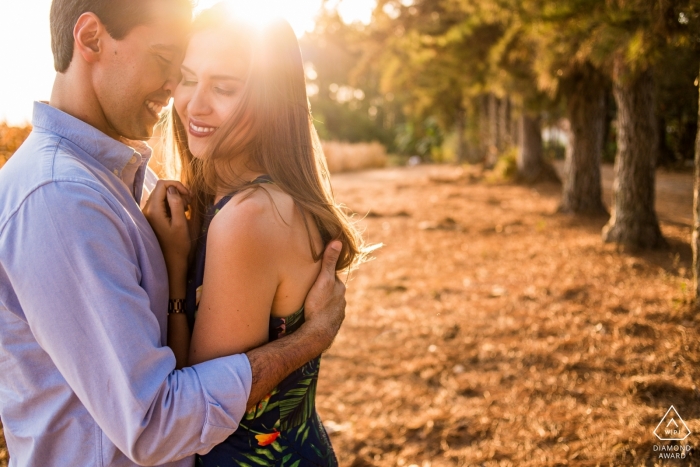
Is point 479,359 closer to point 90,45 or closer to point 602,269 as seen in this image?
point 602,269

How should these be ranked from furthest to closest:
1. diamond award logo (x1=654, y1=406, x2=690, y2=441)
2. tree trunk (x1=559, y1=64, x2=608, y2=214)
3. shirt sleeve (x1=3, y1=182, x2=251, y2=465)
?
tree trunk (x1=559, y1=64, x2=608, y2=214), diamond award logo (x1=654, y1=406, x2=690, y2=441), shirt sleeve (x1=3, y1=182, x2=251, y2=465)

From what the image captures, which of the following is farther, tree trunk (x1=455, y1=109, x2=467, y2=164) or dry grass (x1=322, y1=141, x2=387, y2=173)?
tree trunk (x1=455, y1=109, x2=467, y2=164)

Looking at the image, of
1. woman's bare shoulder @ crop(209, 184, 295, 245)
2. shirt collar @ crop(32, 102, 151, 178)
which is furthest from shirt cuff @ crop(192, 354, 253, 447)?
shirt collar @ crop(32, 102, 151, 178)

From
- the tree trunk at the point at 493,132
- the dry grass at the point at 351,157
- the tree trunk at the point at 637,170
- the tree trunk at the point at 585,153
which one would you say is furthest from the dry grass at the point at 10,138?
the dry grass at the point at 351,157

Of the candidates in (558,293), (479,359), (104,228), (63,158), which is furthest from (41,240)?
(558,293)

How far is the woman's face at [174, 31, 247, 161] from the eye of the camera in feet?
5.41

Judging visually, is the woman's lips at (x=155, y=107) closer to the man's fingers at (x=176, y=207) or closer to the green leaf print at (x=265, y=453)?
the man's fingers at (x=176, y=207)

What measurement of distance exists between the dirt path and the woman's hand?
2109 mm

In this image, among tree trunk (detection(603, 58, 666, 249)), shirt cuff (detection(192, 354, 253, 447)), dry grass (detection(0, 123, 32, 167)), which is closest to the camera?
shirt cuff (detection(192, 354, 253, 447))

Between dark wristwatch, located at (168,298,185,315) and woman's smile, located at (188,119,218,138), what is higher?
woman's smile, located at (188,119,218,138)

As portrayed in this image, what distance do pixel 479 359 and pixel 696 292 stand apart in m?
1.66

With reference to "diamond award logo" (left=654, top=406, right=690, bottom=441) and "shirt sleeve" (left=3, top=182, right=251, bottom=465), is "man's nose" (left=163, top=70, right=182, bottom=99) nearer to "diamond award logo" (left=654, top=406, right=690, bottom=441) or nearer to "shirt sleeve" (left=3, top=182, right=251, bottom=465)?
"shirt sleeve" (left=3, top=182, right=251, bottom=465)

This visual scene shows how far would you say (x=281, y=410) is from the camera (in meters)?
1.65

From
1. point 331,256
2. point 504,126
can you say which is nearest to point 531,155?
point 504,126
